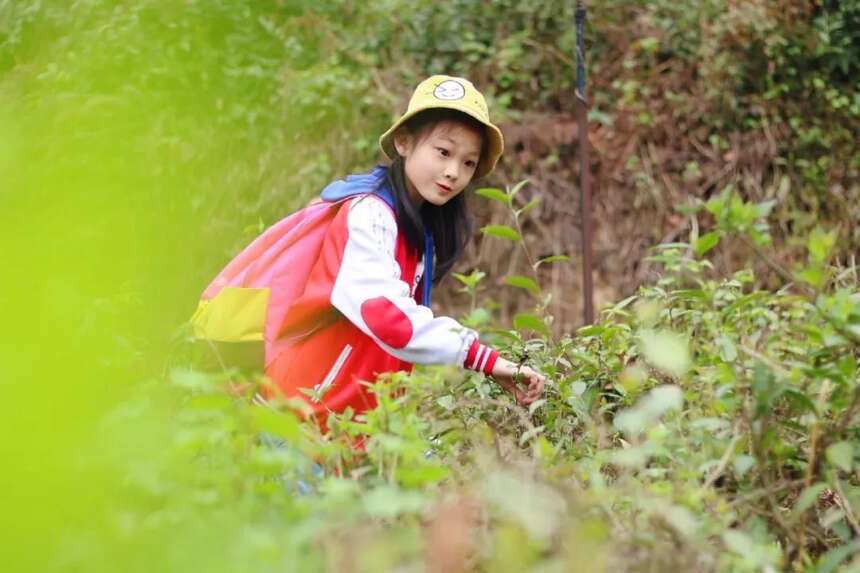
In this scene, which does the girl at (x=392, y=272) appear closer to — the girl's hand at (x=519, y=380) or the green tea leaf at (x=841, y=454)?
the girl's hand at (x=519, y=380)

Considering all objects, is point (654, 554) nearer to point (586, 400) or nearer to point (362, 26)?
point (586, 400)

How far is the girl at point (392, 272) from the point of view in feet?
8.43

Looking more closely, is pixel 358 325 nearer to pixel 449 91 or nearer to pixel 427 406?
pixel 427 406

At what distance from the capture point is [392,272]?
265 centimetres

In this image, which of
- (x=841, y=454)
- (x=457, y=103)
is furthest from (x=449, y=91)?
(x=841, y=454)

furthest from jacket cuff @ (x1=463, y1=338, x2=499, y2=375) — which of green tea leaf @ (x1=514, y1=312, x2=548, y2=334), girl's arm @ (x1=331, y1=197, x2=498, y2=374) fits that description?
green tea leaf @ (x1=514, y1=312, x2=548, y2=334)

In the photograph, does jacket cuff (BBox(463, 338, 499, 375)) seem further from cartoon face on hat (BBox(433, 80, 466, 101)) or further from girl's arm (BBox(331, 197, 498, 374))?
cartoon face on hat (BBox(433, 80, 466, 101))

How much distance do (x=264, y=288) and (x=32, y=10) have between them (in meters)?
4.75

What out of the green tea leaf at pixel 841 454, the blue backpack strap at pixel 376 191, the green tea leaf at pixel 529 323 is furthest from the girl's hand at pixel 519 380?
the green tea leaf at pixel 841 454

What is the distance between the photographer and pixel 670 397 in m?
1.59

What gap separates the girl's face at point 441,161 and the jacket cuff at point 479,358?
1.44ft

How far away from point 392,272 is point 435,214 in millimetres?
411

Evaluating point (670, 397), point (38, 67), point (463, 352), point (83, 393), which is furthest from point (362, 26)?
Result: point (83, 393)

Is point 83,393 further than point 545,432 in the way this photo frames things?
No
